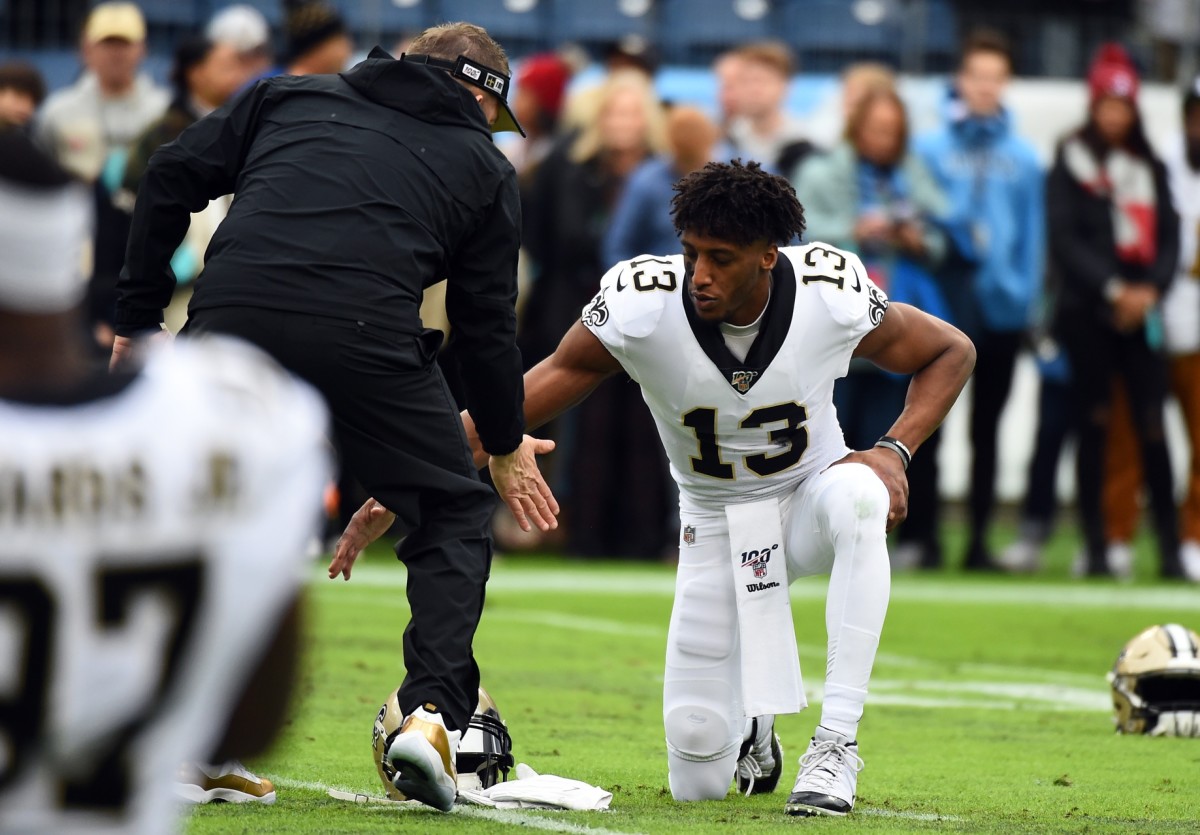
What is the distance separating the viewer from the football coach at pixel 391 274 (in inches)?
185

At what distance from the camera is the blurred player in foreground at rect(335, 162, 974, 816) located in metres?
5.17

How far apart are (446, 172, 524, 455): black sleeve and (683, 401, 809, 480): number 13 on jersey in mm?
622

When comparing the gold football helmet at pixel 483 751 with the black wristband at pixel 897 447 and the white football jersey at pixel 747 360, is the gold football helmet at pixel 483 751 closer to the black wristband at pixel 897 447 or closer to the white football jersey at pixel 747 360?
the white football jersey at pixel 747 360

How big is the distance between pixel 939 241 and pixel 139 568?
33.0 ft

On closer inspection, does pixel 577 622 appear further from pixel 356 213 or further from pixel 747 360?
pixel 356 213

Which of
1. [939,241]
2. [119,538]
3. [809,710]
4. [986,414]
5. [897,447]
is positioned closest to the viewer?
[119,538]

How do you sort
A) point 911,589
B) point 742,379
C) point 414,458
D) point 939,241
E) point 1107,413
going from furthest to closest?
point 1107,413 → point 939,241 → point 911,589 → point 742,379 → point 414,458

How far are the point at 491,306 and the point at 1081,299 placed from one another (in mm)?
7896

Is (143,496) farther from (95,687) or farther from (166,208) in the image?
(166,208)

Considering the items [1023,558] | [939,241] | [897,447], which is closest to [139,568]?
[897,447]

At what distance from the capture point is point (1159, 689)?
22.2 feet

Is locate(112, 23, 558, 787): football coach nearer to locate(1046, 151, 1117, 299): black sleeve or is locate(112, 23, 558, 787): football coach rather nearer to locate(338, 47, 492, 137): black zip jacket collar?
locate(338, 47, 492, 137): black zip jacket collar

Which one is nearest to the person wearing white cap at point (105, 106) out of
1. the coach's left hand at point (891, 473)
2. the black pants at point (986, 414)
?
the black pants at point (986, 414)

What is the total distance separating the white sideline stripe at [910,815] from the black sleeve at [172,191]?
2.14 metres
